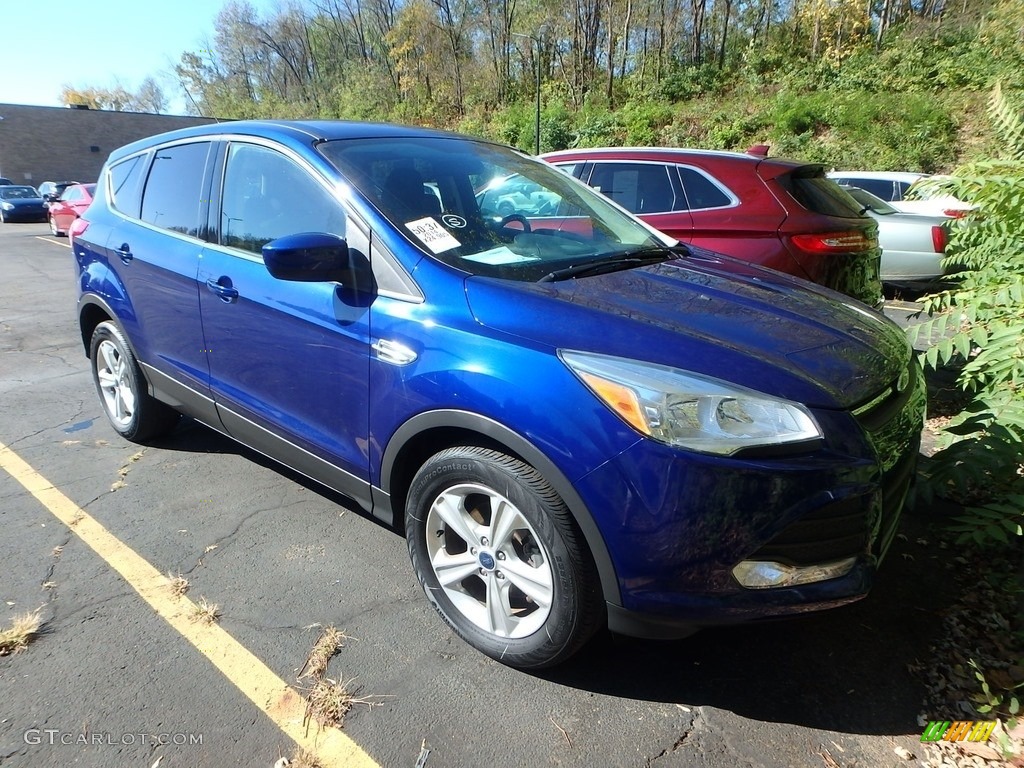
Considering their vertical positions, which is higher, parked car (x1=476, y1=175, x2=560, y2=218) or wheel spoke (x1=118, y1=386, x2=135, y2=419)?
parked car (x1=476, y1=175, x2=560, y2=218)

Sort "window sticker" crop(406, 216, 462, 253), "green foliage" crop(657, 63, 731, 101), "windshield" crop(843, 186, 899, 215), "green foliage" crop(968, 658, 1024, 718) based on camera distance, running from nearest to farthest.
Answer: "green foliage" crop(968, 658, 1024, 718) → "window sticker" crop(406, 216, 462, 253) → "windshield" crop(843, 186, 899, 215) → "green foliage" crop(657, 63, 731, 101)

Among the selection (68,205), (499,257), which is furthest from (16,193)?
(499,257)

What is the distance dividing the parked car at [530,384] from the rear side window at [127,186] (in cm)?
59

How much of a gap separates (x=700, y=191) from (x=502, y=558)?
12.4ft

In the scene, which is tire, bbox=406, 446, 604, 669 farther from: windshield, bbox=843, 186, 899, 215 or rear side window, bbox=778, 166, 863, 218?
windshield, bbox=843, 186, 899, 215

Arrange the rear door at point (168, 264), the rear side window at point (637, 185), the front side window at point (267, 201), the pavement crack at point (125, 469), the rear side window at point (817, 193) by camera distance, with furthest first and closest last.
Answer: the rear side window at point (637, 185), the rear side window at point (817, 193), the pavement crack at point (125, 469), the rear door at point (168, 264), the front side window at point (267, 201)

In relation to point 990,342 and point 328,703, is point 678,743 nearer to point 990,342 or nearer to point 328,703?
point 328,703

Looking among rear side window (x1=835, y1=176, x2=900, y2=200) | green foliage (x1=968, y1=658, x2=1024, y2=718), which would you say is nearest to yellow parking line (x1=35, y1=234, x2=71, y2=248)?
rear side window (x1=835, y1=176, x2=900, y2=200)

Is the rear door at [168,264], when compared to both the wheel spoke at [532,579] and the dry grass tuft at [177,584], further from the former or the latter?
the wheel spoke at [532,579]

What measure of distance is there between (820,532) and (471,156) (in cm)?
229

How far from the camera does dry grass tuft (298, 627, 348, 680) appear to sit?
7.61 feet

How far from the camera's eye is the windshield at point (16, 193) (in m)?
25.7

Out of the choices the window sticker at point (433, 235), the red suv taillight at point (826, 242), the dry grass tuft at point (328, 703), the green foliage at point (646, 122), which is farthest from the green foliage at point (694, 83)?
the dry grass tuft at point (328, 703)

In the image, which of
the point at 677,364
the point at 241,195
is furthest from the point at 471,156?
the point at 677,364
